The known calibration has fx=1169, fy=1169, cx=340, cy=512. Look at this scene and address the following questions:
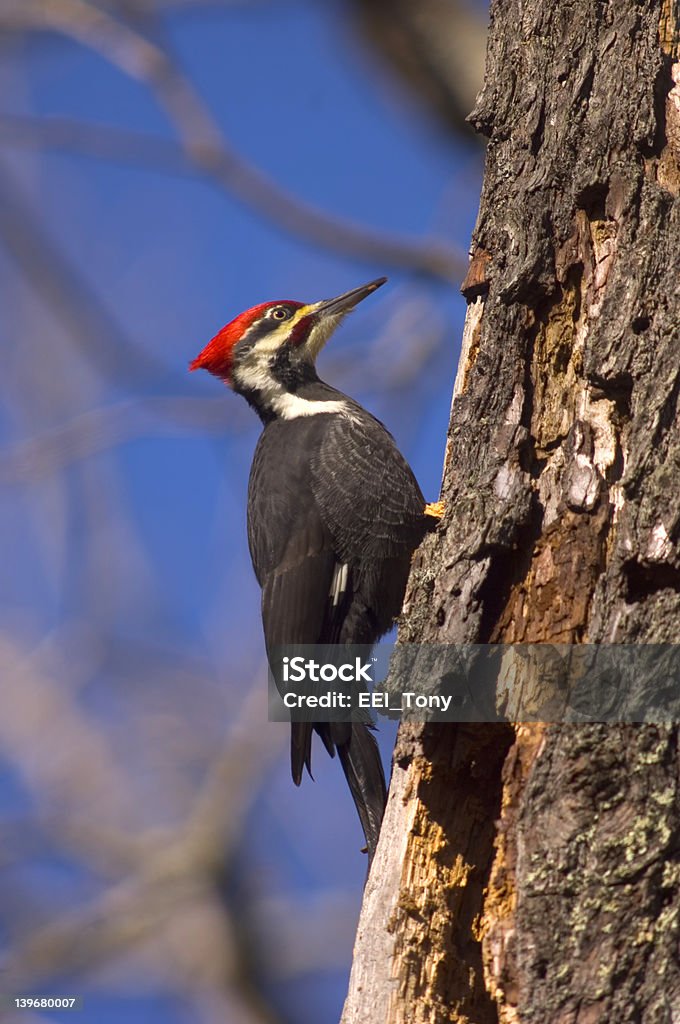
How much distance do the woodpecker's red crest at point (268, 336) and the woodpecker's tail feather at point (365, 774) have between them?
5.95 ft

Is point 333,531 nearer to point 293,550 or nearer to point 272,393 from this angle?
point 293,550

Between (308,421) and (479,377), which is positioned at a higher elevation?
(308,421)

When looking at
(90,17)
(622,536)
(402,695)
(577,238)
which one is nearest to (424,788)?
(402,695)

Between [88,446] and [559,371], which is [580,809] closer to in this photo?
[559,371]

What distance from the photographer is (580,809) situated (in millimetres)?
2137

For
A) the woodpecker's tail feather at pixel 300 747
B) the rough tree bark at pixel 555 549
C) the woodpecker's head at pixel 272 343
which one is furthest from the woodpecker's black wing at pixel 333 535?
the rough tree bark at pixel 555 549

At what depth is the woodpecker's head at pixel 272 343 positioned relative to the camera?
4.89m

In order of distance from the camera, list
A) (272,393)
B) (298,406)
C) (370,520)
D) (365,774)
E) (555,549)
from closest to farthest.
→ (555,549) → (365,774) → (370,520) → (298,406) → (272,393)

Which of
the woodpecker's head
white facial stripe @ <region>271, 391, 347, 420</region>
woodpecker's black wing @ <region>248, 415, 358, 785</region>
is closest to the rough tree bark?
woodpecker's black wing @ <region>248, 415, 358, 785</region>

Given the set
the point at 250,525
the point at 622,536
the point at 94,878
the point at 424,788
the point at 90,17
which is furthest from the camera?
the point at 94,878

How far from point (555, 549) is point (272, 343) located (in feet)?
8.80

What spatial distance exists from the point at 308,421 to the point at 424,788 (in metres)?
2.10

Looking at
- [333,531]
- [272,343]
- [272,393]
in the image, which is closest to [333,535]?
[333,531]

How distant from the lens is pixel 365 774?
11.7 ft
